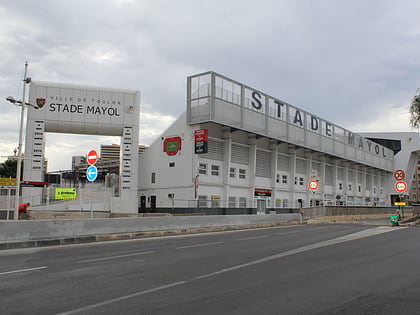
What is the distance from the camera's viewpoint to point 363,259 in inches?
438

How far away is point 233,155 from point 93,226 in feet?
78.1

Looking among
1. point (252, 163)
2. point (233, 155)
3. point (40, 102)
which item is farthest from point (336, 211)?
point (40, 102)

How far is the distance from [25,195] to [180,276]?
1102 inches

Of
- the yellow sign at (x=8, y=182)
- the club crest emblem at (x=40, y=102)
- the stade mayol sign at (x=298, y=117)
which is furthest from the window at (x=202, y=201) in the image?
the yellow sign at (x=8, y=182)

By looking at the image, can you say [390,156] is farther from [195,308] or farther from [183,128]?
[195,308]

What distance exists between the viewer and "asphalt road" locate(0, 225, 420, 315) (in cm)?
596

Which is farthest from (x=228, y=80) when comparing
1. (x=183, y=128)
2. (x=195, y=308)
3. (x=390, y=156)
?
(x=390, y=156)

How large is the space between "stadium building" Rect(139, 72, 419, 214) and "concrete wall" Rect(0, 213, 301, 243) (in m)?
10.6

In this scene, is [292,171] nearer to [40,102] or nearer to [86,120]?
[86,120]

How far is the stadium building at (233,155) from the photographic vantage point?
35625 millimetres

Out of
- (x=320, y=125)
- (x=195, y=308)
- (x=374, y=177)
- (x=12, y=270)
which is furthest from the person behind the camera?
(x=374, y=177)

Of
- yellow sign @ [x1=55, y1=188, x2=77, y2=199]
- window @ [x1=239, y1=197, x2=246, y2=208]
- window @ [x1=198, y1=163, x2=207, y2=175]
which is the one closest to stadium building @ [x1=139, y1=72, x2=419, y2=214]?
window @ [x1=198, y1=163, x2=207, y2=175]

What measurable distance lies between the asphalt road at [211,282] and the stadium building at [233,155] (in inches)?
867

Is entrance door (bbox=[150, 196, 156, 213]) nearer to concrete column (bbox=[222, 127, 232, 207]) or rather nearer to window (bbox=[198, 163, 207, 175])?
window (bbox=[198, 163, 207, 175])
